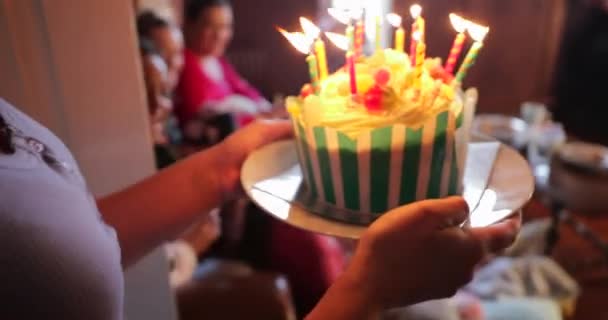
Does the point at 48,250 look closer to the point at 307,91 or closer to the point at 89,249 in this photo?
the point at 89,249

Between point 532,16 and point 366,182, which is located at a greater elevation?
point 366,182

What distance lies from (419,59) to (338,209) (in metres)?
0.22

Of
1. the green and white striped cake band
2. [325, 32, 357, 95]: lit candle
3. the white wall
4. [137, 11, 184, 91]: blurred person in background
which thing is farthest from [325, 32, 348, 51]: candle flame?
[137, 11, 184, 91]: blurred person in background

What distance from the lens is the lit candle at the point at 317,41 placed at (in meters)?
0.69

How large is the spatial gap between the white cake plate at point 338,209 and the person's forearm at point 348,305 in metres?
0.12

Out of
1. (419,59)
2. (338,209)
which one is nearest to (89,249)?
(338,209)

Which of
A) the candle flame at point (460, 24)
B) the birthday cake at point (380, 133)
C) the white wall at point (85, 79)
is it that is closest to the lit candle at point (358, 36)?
the birthday cake at point (380, 133)

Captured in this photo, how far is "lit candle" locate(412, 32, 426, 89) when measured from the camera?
725 millimetres

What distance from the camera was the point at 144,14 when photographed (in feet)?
4.88

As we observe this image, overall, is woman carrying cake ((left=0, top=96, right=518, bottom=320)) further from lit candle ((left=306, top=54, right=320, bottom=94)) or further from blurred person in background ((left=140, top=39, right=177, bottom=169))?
blurred person in background ((left=140, top=39, right=177, bottom=169))

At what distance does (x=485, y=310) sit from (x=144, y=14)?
1184 millimetres

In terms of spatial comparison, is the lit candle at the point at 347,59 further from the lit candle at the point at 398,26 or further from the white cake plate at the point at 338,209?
the white cake plate at the point at 338,209

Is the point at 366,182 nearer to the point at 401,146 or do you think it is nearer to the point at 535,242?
the point at 401,146

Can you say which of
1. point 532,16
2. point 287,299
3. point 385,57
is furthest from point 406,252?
point 532,16
